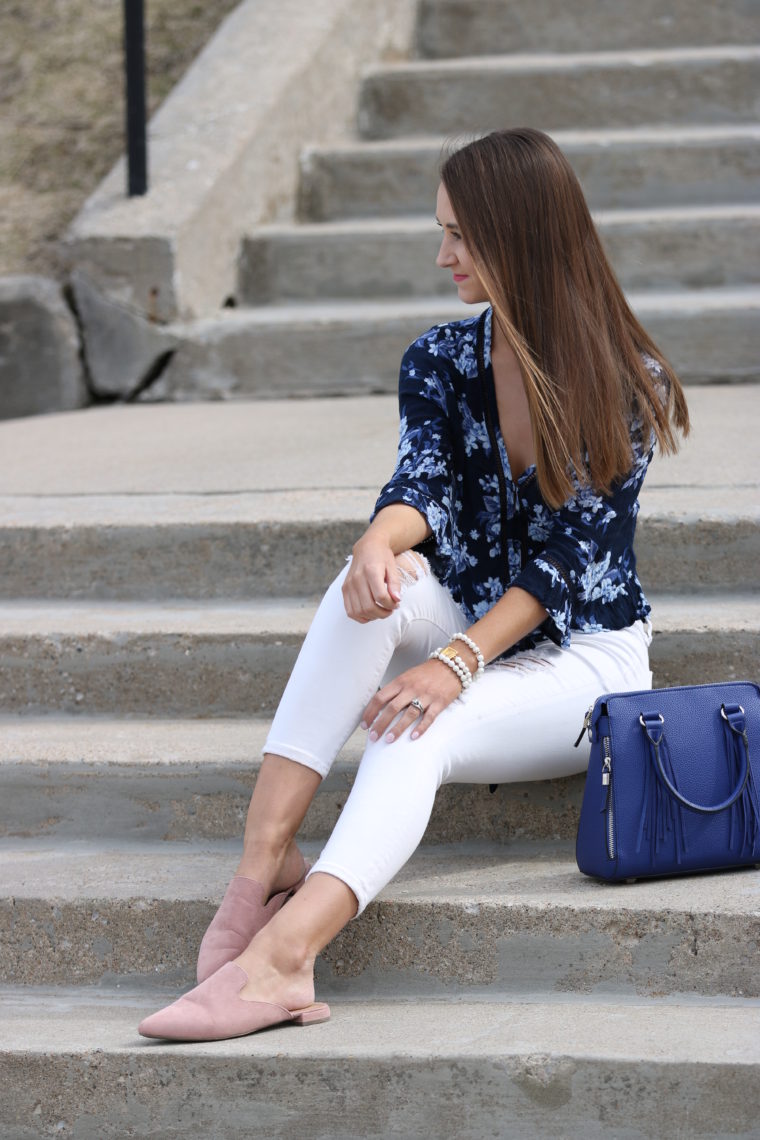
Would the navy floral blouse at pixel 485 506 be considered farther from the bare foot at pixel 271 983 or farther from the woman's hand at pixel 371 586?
the bare foot at pixel 271 983

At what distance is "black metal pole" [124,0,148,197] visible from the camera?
4.12 m

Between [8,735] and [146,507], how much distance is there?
25.4 inches

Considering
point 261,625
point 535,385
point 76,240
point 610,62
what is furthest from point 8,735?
point 610,62

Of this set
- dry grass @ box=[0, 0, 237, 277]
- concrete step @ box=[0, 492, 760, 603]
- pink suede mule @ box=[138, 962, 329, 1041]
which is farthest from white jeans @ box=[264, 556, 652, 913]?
dry grass @ box=[0, 0, 237, 277]

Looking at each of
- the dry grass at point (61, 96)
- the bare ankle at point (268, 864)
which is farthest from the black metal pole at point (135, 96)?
the bare ankle at point (268, 864)

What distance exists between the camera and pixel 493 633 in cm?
216

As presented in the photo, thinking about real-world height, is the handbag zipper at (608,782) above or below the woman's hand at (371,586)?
below

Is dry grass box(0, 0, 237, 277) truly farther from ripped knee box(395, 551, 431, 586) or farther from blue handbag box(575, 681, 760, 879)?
blue handbag box(575, 681, 760, 879)

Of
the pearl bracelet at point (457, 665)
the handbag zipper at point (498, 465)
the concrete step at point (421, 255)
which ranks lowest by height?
the pearl bracelet at point (457, 665)

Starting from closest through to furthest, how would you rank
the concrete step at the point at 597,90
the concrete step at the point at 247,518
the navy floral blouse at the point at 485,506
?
the navy floral blouse at the point at 485,506 → the concrete step at the point at 247,518 → the concrete step at the point at 597,90

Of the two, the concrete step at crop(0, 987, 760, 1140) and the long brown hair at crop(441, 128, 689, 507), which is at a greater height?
the long brown hair at crop(441, 128, 689, 507)

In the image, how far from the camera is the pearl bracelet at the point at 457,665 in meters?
2.10

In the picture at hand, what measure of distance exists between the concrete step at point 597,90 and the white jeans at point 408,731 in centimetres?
329

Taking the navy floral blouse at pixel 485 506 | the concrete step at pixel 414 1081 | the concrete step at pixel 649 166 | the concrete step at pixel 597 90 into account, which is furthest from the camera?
the concrete step at pixel 597 90
